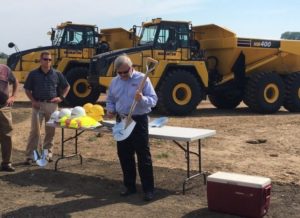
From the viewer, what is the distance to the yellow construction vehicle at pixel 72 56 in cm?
1739

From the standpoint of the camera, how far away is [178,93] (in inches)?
587

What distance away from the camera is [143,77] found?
606cm

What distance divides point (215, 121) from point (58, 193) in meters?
7.84

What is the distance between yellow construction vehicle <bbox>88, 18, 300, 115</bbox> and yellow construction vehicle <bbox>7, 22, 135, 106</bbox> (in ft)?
5.80

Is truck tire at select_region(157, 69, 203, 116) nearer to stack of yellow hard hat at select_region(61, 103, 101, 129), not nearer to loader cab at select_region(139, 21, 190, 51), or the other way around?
loader cab at select_region(139, 21, 190, 51)

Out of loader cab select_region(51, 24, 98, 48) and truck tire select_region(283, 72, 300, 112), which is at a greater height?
loader cab select_region(51, 24, 98, 48)

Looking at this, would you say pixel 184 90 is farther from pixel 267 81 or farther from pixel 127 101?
pixel 127 101

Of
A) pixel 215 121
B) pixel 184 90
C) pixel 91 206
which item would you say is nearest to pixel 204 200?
pixel 91 206

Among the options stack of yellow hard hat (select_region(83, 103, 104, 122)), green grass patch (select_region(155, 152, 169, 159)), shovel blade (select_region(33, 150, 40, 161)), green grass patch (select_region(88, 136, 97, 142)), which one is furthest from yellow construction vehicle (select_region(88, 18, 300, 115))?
shovel blade (select_region(33, 150, 40, 161))

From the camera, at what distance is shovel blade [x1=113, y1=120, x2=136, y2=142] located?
19.7 feet

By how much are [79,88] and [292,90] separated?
684 centimetres

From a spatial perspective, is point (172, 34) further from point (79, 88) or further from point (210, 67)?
point (79, 88)

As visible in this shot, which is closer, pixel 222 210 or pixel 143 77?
pixel 222 210

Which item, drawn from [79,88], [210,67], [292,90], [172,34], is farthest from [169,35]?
[292,90]
